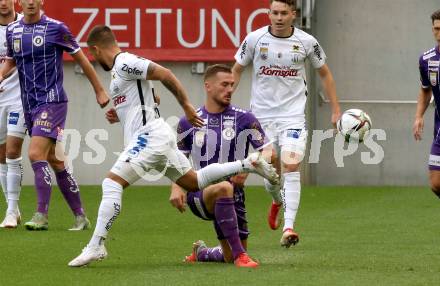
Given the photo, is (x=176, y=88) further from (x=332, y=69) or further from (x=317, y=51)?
(x=332, y=69)

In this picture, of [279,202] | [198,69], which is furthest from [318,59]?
[198,69]

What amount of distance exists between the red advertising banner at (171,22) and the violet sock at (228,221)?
390 inches

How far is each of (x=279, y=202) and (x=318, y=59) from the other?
1382 millimetres

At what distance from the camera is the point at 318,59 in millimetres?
11539

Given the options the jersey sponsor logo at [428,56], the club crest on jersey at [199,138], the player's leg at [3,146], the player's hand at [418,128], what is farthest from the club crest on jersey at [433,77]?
the player's leg at [3,146]

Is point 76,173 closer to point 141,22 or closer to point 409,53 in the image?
point 141,22

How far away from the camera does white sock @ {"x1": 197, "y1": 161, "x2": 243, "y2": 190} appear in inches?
354

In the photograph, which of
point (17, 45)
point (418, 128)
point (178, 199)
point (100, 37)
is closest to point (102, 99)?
point (100, 37)

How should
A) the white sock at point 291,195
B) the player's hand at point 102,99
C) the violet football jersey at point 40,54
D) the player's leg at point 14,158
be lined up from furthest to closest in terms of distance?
the player's leg at point 14,158 → the violet football jersey at point 40,54 → the white sock at point 291,195 → the player's hand at point 102,99

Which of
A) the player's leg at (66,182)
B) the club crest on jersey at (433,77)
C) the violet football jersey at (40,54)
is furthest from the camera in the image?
the player's leg at (66,182)

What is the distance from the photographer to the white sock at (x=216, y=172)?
29.5 feet

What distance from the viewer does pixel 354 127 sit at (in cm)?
1128

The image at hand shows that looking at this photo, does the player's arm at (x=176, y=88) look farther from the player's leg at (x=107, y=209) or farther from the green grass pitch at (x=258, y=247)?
the green grass pitch at (x=258, y=247)

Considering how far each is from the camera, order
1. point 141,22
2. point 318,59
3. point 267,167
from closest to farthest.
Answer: point 267,167
point 318,59
point 141,22
